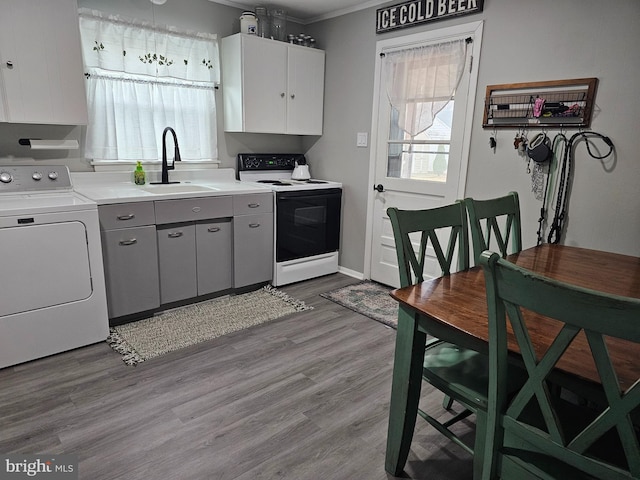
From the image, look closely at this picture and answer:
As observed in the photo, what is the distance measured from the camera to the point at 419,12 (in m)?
3.11

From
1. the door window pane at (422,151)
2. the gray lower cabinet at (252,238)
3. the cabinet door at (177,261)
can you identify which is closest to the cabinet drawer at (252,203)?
the gray lower cabinet at (252,238)

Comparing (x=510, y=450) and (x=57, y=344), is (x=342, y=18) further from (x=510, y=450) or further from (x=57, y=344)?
(x=510, y=450)

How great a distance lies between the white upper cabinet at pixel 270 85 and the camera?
346 cm

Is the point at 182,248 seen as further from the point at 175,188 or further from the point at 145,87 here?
the point at 145,87

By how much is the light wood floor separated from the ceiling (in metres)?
2.79

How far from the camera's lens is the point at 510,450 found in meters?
1.10

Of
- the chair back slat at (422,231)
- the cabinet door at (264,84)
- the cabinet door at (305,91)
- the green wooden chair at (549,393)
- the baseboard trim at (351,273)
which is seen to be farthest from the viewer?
the baseboard trim at (351,273)

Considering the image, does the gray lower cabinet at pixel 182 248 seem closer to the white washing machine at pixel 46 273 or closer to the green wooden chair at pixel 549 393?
the white washing machine at pixel 46 273

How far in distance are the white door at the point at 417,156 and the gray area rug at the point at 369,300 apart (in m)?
0.17

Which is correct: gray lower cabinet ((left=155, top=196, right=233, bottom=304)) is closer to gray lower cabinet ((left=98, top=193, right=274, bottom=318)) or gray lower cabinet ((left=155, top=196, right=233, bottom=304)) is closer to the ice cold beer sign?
gray lower cabinet ((left=98, top=193, right=274, bottom=318))

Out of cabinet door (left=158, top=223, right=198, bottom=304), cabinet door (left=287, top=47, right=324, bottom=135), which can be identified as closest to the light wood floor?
cabinet door (left=158, top=223, right=198, bottom=304)

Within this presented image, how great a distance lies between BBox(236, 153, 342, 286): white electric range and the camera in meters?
3.55

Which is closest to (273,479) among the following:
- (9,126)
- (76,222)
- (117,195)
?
(76,222)

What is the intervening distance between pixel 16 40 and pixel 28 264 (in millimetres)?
1336
